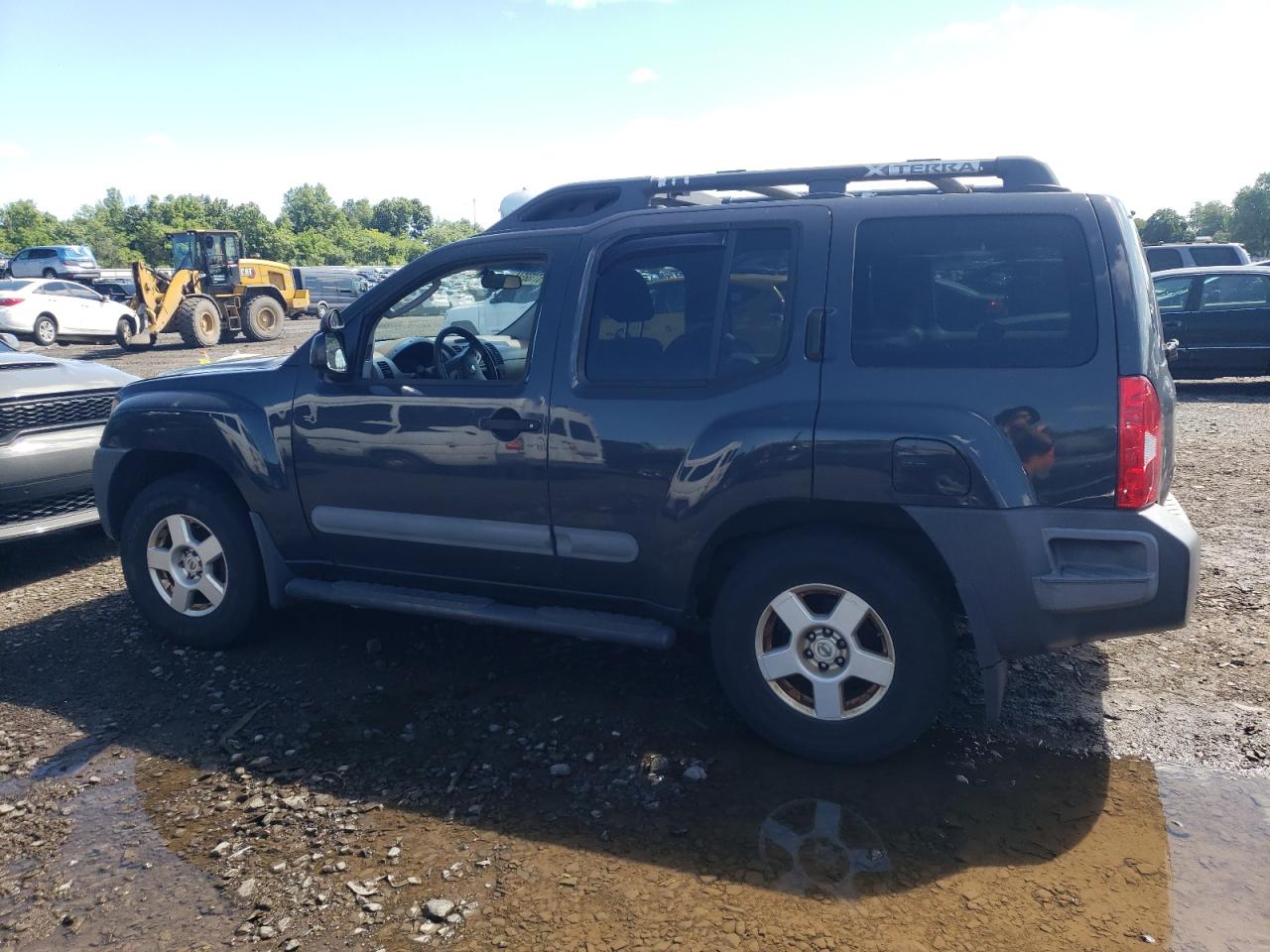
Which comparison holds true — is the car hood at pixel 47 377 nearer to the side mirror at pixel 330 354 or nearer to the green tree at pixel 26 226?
the side mirror at pixel 330 354

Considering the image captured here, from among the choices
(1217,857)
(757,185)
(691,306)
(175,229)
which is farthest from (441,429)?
(175,229)

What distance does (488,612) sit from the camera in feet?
13.1

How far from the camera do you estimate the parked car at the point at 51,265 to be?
3991 cm

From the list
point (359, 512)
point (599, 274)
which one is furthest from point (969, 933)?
point (359, 512)

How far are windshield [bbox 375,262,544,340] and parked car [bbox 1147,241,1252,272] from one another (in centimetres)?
1915

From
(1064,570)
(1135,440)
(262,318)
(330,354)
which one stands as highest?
(330,354)

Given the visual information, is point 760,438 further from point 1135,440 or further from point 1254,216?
point 1254,216

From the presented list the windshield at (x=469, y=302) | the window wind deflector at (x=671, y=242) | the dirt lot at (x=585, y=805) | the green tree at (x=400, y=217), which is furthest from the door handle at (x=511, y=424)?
the green tree at (x=400, y=217)

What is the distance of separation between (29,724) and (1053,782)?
161 inches

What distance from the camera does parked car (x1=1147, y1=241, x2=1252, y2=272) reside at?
1934 cm

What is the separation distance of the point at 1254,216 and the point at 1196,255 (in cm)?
7146

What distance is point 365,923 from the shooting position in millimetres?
2707

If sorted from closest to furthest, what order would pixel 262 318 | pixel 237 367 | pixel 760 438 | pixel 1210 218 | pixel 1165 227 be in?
pixel 760 438
pixel 237 367
pixel 262 318
pixel 1165 227
pixel 1210 218

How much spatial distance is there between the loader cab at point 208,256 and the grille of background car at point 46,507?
64.1ft
